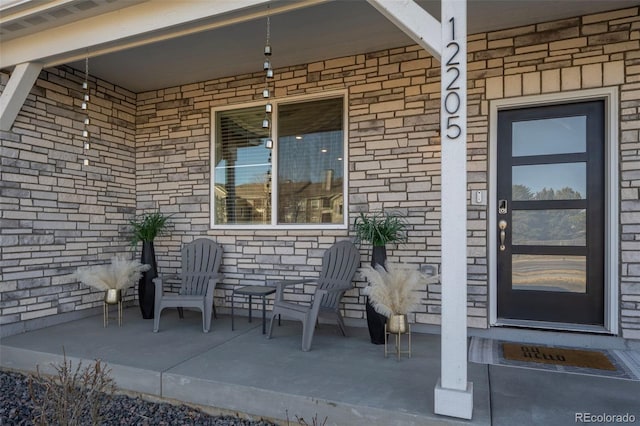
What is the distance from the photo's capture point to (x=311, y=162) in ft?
13.9

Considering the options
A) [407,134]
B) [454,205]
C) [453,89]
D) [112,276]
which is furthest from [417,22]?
[112,276]

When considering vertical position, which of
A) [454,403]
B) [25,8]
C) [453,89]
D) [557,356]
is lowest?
[557,356]

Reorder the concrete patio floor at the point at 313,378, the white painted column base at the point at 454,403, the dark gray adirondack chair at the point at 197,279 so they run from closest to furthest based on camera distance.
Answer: the white painted column base at the point at 454,403, the concrete patio floor at the point at 313,378, the dark gray adirondack chair at the point at 197,279

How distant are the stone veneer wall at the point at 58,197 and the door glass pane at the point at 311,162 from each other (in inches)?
82.4

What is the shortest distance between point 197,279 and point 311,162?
1.74 meters

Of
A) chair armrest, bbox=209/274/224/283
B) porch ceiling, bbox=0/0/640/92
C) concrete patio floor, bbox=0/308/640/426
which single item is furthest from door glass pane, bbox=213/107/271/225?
concrete patio floor, bbox=0/308/640/426

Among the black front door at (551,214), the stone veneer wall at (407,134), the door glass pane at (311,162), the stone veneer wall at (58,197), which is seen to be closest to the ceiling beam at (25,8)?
the stone veneer wall at (58,197)

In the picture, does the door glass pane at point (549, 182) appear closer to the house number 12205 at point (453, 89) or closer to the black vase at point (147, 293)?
the house number 12205 at point (453, 89)

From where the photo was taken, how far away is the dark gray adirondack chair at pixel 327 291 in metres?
3.14

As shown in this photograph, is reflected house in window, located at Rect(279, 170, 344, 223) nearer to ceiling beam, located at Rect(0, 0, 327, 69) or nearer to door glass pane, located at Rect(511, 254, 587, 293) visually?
door glass pane, located at Rect(511, 254, 587, 293)

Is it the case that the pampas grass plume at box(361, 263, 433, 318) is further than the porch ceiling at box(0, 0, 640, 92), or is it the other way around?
the porch ceiling at box(0, 0, 640, 92)

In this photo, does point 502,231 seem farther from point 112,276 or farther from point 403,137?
point 112,276

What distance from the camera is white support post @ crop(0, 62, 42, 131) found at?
3527mm

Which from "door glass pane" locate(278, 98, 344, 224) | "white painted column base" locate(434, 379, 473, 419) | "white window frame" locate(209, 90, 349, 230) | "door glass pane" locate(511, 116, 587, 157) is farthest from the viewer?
"door glass pane" locate(278, 98, 344, 224)
